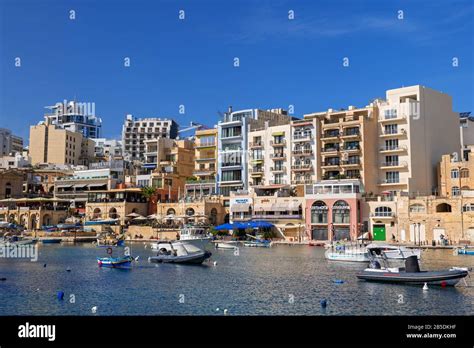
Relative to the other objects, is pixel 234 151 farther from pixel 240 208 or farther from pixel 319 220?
pixel 319 220

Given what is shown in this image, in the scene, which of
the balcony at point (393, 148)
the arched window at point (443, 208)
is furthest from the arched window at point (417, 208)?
the balcony at point (393, 148)

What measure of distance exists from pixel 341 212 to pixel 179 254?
33.0 metres

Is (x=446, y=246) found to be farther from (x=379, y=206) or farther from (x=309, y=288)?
(x=309, y=288)

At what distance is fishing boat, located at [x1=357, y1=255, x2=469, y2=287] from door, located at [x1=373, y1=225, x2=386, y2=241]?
37938 mm

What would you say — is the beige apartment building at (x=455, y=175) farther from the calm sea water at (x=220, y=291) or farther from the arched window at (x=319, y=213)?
the calm sea water at (x=220, y=291)

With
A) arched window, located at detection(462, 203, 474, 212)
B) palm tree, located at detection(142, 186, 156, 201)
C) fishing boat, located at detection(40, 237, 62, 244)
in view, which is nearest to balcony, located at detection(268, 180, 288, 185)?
palm tree, located at detection(142, 186, 156, 201)

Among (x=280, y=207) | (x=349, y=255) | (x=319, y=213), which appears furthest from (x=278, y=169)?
(x=349, y=255)

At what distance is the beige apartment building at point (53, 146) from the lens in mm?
140875

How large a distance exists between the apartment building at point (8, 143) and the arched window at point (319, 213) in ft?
361

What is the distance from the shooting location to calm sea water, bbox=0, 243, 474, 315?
1078 inches

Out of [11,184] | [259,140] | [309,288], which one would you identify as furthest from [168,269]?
[11,184]

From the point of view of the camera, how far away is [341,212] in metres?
77.5
